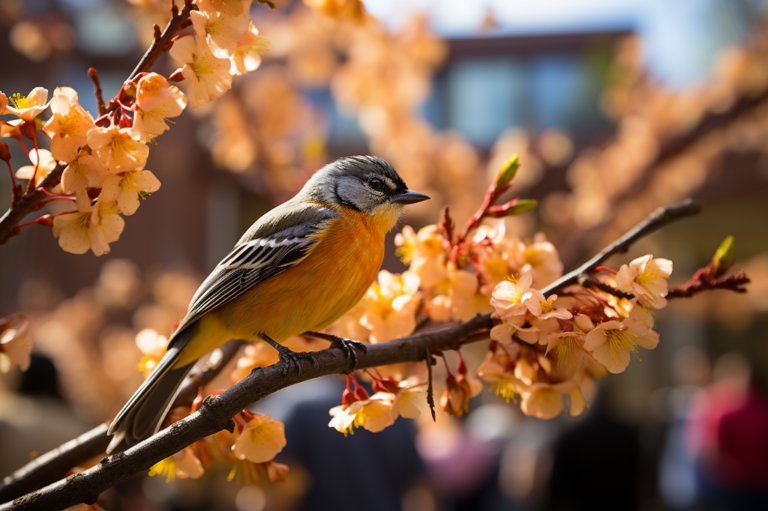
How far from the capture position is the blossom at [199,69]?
3.14 feet

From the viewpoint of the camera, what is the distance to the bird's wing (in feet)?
4.60

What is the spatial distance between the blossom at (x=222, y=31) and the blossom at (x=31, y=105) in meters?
0.29

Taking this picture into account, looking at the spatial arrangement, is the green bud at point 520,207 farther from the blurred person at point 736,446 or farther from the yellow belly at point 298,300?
the blurred person at point 736,446

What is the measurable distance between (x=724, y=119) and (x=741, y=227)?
6793 mm

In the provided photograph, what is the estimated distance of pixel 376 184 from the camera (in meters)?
1.76

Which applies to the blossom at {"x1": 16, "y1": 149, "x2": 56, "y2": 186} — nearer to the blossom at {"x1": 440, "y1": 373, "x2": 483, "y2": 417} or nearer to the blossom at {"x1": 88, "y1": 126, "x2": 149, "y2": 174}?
the blossom at {"x1": 88, "y1": 126, "x2": 149, "y2": 174}

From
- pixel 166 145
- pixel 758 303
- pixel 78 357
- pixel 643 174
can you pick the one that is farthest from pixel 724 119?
pixel 78 357

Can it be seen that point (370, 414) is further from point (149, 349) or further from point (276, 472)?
point (149, 349)

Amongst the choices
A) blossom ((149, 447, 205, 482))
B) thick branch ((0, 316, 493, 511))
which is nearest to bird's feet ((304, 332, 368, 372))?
thick branch ((0, 316, 493, 511))

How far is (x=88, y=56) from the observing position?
567 cm

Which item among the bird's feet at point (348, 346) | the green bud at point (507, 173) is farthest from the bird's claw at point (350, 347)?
the green bud at point (507, 173)

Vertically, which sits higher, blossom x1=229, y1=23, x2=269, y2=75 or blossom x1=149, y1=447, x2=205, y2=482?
blossom x1=229, y1=23, x2=269, y2=75

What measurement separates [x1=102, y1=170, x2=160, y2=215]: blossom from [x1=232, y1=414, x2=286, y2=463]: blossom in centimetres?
45

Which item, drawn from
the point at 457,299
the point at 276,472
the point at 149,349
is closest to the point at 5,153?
the point at 149,349
